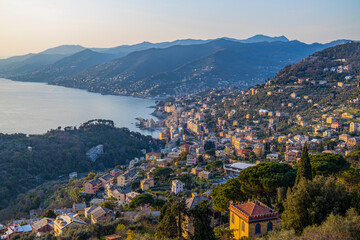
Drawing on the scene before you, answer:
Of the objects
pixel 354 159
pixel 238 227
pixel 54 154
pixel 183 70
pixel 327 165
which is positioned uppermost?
pixel 183 70

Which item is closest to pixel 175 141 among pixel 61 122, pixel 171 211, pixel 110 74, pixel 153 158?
pixel 153 158

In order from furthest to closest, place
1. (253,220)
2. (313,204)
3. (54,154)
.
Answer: (54,154) → (253,220) → (313,204)

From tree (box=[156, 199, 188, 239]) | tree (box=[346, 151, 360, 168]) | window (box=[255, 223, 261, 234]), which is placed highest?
tree (box=[156, 199, 188, 239])

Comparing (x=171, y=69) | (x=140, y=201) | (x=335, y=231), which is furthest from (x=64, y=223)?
(x=171, y=69)

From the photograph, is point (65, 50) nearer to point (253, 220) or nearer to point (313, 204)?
point (253, 220)

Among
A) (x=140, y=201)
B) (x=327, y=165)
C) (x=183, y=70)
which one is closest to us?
(x=327, y=165)

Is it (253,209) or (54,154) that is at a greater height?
(253,209)

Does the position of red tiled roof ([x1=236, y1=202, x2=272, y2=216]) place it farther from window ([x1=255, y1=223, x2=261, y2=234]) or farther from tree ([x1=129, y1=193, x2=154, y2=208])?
tree ([x1=129, y1=193, x2=154, y2=208])

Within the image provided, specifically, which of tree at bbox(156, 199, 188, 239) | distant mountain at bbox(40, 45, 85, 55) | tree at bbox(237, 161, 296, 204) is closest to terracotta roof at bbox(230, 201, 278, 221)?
tree at bbox(156, 199, 188, 239)
